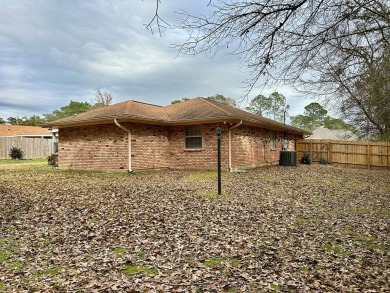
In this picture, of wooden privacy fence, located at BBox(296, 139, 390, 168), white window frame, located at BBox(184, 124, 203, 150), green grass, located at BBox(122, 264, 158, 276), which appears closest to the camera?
green grass, located at BBox(122, 264, 158, 276)

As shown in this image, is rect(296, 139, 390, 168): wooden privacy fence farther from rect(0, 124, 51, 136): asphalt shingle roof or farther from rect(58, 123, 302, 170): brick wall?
rect(0, 124, 51, 136): asphalt shingle roof

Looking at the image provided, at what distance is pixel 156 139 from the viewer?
13.5 metres

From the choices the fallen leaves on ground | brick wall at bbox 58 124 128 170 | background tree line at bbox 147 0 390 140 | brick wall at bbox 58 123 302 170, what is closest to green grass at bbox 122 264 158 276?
the fallen leaves on ground

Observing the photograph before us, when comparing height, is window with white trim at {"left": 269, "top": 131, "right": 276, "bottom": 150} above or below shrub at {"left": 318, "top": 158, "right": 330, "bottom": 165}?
above

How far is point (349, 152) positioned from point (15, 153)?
27.3 metres

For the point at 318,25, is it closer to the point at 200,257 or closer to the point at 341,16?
the point at 341,16

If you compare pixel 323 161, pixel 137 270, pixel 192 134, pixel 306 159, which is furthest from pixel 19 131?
pixel 137 270

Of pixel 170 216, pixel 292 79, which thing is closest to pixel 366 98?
pixel 292 79

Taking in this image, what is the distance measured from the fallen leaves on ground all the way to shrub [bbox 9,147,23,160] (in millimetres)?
18893

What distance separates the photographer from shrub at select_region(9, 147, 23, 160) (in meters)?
23.6

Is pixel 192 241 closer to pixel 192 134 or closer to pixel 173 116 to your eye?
pixel 192 134

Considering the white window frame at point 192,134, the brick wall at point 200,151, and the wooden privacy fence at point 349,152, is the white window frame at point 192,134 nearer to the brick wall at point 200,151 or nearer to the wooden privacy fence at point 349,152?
the brick wall at point 200,151

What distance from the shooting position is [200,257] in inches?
141

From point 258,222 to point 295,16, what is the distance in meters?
3.58
